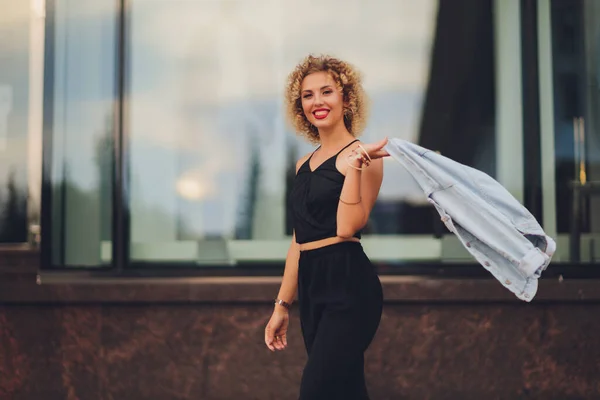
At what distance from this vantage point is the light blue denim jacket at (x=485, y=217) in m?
3.17

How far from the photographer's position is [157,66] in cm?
613

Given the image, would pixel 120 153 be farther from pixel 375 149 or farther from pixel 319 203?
pixel 375 149

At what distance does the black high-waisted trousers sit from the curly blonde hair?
621 mm

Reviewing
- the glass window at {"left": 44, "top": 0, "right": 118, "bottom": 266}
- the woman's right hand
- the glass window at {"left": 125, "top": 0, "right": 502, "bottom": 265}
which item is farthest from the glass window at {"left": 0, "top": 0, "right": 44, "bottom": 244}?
the woman's right hand

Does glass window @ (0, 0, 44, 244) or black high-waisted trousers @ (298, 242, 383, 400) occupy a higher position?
glass window @ (0, 0, 44, 244)

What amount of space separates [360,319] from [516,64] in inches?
137

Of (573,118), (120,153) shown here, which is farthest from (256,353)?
(573,118)

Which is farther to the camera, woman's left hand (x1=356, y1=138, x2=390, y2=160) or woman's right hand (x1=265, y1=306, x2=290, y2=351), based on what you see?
woman's right hand (x1=265, y1=306, x2=290, y2=351)

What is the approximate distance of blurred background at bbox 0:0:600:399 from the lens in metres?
5.79

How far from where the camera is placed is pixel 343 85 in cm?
349

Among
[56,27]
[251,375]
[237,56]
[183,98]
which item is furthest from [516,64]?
[56,27]

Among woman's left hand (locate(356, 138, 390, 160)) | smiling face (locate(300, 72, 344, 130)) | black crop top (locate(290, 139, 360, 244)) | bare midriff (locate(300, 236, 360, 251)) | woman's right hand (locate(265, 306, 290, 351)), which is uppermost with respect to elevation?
smiling face (locate(300, 72, 344, 130))

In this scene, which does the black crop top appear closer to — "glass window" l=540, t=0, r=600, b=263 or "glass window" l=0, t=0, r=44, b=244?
"glass window" l=540, t=0, r=600, b=263

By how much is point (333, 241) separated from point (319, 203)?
0.18 meters
